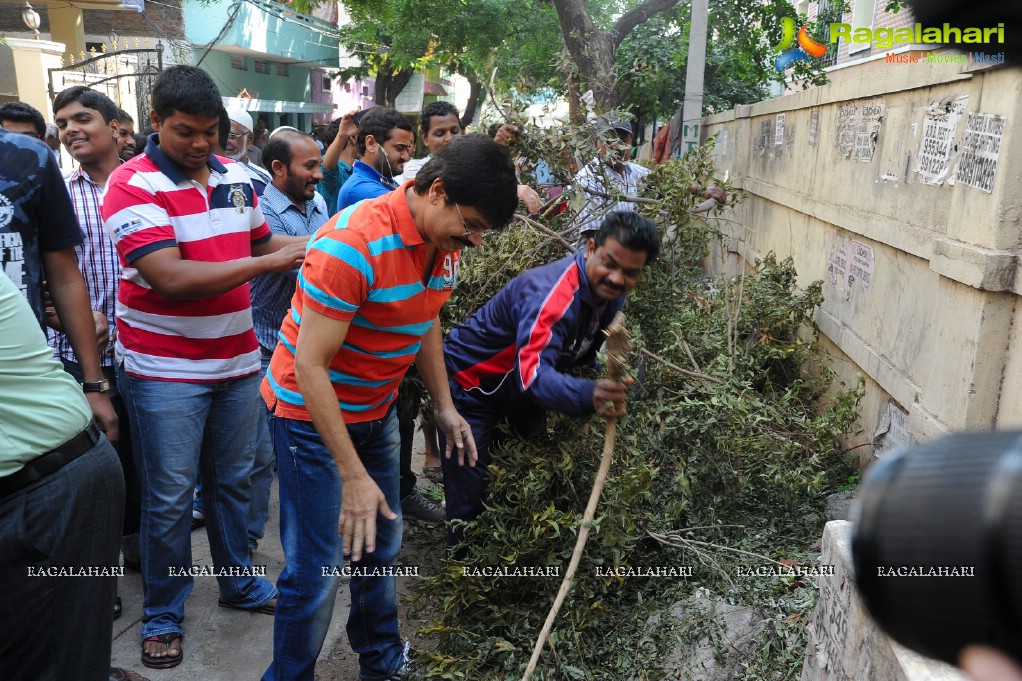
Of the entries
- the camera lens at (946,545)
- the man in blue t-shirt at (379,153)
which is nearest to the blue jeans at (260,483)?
the man in blue t-shirt at (379,153)

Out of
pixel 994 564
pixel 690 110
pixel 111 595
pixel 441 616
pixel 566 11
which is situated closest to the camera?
pixel 994 564

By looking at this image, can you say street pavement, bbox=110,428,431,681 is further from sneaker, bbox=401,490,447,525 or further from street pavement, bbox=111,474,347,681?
sneaker, bbox=401,490,447,525

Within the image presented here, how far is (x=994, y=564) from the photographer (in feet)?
2.23

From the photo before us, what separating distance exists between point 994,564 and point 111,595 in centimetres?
214

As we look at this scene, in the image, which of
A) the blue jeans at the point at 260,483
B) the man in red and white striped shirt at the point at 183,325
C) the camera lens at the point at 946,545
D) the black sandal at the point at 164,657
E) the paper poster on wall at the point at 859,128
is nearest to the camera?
the camera lens at the point at 946,545

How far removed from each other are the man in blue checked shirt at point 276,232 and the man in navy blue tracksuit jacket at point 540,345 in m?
1.00

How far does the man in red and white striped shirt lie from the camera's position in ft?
9.27

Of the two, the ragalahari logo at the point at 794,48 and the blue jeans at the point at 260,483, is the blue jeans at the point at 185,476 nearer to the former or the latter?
the blue jeans at the point at 260,483

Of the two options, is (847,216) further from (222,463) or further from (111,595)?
(111,595)

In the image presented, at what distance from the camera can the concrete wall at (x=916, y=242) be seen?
3035mm

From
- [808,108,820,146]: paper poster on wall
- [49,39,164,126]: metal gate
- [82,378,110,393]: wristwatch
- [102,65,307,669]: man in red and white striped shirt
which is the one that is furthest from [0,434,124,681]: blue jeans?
[49,39,164,126]: metal gate

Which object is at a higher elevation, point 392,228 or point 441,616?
point 392,228

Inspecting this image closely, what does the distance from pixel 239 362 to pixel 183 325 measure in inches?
11.0

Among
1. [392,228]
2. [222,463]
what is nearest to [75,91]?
[222,463]
